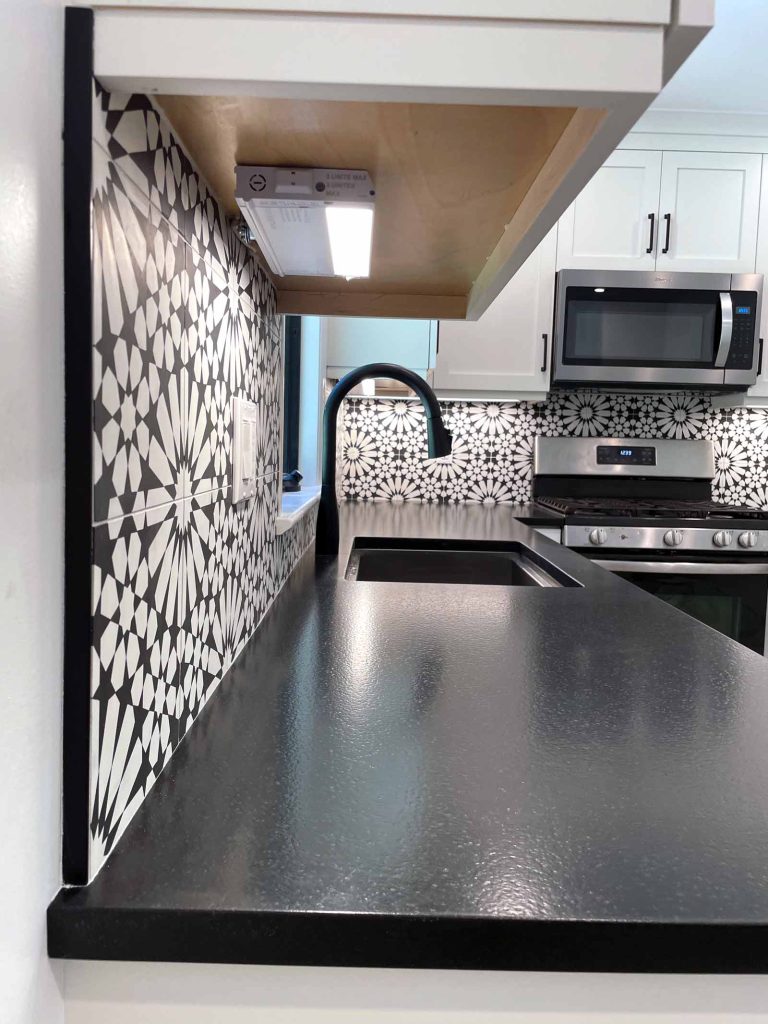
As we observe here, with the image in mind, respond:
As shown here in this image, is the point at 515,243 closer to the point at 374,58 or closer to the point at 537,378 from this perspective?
the point at 374,58

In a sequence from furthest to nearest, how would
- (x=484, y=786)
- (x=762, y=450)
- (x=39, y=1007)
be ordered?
1. (x=762, y=450)
2. (x=484, y=786)
3. (x=39, y=1007)

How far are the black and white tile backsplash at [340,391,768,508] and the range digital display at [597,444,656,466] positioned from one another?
0.07 metres

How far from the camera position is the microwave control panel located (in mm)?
2707

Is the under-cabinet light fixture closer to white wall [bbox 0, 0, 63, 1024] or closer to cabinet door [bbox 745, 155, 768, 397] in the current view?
white wall [bbox 0, 0, 63, 1024]

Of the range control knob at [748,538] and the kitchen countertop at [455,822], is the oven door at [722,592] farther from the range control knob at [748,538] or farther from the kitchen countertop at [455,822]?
the kitchen countertop at [455,822]

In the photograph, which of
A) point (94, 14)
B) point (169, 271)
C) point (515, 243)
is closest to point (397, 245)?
point (515, 243)

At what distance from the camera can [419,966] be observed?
16.1 inches

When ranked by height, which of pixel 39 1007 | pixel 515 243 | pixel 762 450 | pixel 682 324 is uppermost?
pixel 682 324

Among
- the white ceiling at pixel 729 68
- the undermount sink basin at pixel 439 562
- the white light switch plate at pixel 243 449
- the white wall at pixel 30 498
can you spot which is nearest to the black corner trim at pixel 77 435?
the white wall at pixel 30 498

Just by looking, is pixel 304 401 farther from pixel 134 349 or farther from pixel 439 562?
pixel 134 349

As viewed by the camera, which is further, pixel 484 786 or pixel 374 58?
pixel 484 786

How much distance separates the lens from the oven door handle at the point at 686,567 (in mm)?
2500

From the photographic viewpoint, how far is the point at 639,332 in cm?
276

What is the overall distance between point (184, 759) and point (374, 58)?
540 mm
